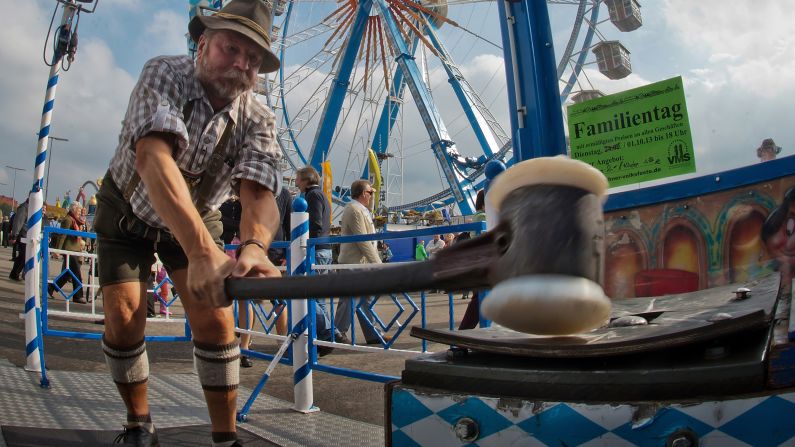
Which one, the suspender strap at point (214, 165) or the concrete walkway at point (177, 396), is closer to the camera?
the suspender strap at point (214, 165)

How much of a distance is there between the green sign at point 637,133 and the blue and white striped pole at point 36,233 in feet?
11.2

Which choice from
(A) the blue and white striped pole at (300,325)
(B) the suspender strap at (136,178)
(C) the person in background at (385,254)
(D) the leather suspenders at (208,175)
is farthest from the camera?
(C) the person in background at (385,254)

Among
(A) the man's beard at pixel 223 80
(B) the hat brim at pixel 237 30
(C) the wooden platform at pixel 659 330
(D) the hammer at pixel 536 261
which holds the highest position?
(B) the hat brim at pixel 237 30

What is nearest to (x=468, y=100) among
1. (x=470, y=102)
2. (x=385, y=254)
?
(x=470, y=102)

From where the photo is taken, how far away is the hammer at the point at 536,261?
0.61 meters

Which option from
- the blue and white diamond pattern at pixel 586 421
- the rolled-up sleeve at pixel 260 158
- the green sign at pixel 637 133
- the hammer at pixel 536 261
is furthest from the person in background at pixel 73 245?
the hammer at pixel 536 261

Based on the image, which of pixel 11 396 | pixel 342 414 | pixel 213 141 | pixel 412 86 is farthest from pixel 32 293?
pixel 412 86

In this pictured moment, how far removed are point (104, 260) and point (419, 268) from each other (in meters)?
1.64

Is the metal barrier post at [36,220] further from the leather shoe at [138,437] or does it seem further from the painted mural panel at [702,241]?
the painted mural panel at [702,241]

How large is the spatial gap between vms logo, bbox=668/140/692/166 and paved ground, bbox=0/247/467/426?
2.00m

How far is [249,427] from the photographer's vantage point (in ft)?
8.30

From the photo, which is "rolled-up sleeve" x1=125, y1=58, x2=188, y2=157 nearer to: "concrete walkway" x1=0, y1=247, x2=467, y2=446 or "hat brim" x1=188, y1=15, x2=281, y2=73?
"hat brim" x1=188, y1=15, x2=281, y2=73

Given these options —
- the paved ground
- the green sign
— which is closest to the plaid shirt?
the paved ground

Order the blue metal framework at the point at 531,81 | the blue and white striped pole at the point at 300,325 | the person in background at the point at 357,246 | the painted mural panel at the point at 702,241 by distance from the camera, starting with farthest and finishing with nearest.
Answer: the person in background at the point at 357,246 → the blue metal framework at the point at 531,81 → the blue and white striped pole at the point at 300,325 → the painted mural panel at the point at 702,241
